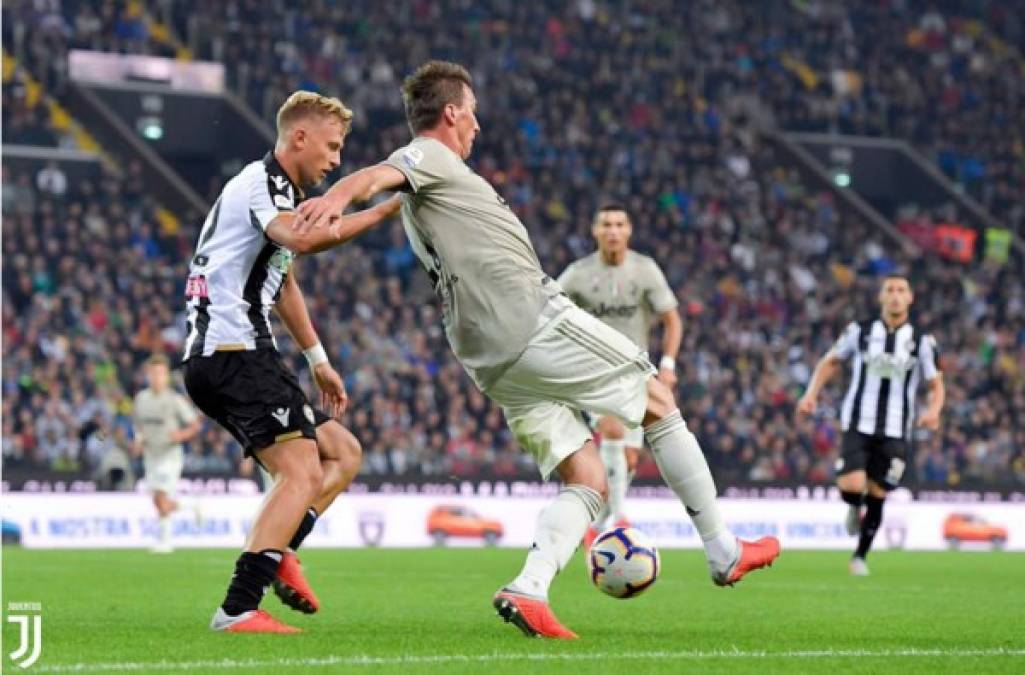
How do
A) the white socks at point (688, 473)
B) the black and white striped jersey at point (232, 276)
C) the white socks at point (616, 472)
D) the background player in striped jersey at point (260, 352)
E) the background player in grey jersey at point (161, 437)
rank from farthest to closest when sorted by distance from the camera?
the background player in grey jersey at point (161, 437) → the white socks at point (616, 472) → the white socks at point (688, 473) → the black and white striped jersey at point (232, 276) → the background player in striped jersey at point (260, 352)

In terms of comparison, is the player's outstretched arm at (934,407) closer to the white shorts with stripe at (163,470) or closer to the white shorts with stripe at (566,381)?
the white shorts with stripe at (566,381)

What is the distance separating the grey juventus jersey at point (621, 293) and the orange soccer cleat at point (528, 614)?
7.90m

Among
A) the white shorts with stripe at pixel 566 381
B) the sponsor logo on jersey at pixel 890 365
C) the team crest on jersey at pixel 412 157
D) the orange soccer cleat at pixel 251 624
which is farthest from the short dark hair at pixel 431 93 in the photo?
the sponsor logo on jersey at pixel 890 365

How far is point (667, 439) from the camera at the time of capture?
25.8 ft

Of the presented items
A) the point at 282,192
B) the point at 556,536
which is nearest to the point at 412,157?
the point at 282,192

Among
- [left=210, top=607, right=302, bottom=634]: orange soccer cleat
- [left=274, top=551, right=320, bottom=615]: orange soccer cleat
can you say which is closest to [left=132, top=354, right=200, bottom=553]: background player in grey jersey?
[left=274, top=551, right=320, bottom=615]: orange soccer cleat

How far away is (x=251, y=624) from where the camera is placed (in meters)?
7.55

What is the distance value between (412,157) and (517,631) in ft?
7.00

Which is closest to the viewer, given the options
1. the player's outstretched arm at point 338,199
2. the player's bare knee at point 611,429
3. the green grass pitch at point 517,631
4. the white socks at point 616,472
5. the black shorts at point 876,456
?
the green grass pitch at point 517,631

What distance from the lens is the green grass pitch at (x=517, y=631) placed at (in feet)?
21.2

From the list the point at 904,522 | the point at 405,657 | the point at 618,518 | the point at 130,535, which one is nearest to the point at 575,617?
the point at 405,657

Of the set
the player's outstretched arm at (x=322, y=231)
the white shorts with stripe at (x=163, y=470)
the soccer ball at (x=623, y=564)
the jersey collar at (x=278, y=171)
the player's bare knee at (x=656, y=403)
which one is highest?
the jersey collar at (x=278, y=171)

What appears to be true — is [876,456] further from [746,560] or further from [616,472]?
[746,560]

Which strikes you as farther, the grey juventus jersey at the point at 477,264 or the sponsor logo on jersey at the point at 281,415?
the sponsor logo on jersey at the point at 281,415
